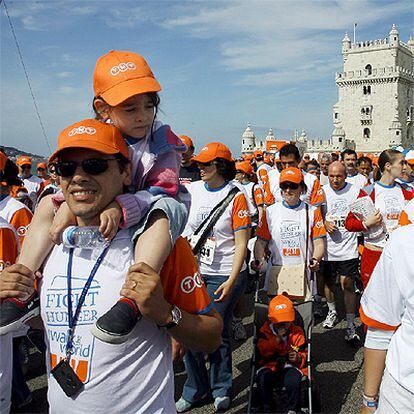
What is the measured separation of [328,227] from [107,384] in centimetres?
475

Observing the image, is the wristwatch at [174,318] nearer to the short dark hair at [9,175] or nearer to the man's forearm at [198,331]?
the man's forearm at [198,331]

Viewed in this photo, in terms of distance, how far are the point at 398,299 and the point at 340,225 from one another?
412 cm

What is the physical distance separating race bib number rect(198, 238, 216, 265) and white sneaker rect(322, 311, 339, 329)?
2.45 m

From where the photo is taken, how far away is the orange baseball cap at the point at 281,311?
4.00 meters

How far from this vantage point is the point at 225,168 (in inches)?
169

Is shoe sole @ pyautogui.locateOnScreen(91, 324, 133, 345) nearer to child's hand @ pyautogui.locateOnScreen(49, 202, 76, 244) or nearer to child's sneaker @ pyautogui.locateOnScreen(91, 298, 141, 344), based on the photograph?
child's sneaker @ pyautogui.locateOnScreen(91, 298, 141, 344)

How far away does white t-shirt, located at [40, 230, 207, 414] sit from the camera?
1639mm

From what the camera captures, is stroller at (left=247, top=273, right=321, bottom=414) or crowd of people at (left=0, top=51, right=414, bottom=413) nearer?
crowd of people at (left=0, top=51, right=414, bottom=413)

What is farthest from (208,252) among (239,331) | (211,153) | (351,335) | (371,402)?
(351,335)

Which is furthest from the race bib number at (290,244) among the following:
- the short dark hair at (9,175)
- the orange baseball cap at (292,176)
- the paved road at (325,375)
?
the short dark hair at (9,175)

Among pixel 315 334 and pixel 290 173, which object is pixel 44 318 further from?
pixel 315 334

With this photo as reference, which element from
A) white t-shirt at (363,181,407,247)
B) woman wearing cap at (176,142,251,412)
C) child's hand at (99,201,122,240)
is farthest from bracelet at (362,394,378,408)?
white t-shirt at (363,181,407,247)

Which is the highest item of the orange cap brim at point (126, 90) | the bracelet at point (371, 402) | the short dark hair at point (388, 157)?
the short dark hair at point (388, 157)

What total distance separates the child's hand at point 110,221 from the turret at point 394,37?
74.2 metres
